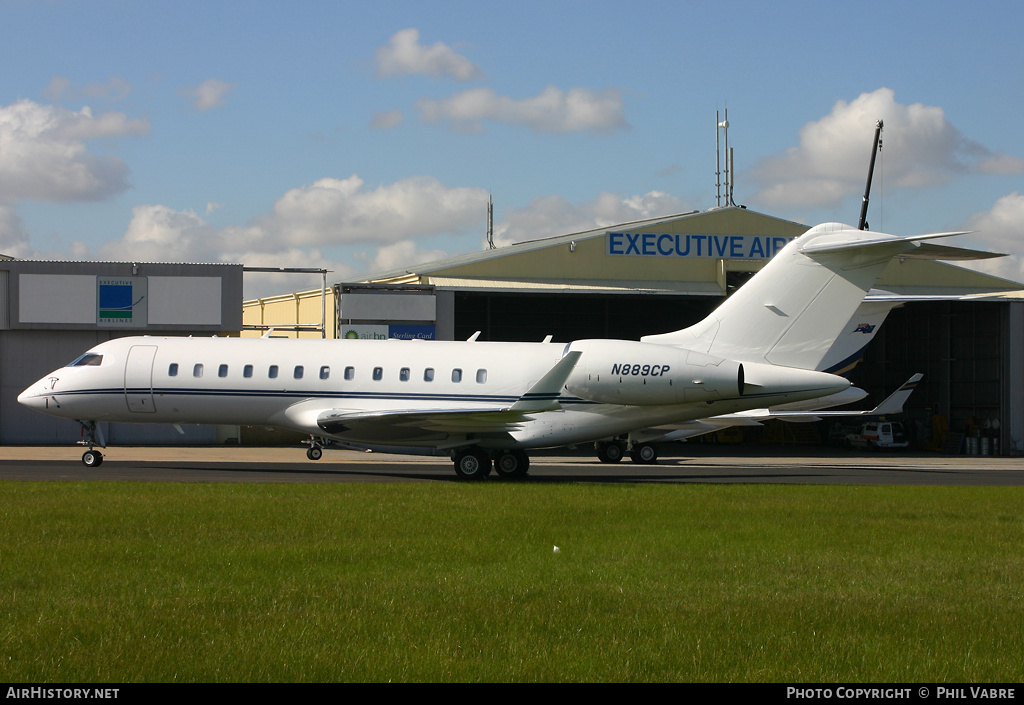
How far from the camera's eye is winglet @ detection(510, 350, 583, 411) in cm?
A: 1988

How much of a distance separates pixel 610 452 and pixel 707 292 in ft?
36.7

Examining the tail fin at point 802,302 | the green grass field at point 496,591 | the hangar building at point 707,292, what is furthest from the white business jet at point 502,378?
the hangar building at point 707,292

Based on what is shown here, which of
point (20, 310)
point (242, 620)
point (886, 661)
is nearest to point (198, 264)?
point (20, 310)

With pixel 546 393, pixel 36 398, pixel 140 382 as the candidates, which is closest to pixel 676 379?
pixel 546 393

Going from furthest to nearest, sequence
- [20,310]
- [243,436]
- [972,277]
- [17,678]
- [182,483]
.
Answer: [972,277]
[243,436]
[20,310]
[182,483]
[17,678]

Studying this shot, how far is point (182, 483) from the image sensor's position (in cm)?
1784

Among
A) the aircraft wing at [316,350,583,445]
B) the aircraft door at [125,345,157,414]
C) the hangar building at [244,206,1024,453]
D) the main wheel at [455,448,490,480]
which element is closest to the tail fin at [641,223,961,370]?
the aircraft wing at [316,350,583,445]

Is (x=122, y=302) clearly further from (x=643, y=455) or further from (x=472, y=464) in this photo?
(x=472, y=464)

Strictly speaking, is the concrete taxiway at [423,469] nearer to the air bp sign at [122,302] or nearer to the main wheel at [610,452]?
the main wheel at [610,452]

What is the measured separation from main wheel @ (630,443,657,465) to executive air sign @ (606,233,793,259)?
11306 millimetres

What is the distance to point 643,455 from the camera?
31.4 metres

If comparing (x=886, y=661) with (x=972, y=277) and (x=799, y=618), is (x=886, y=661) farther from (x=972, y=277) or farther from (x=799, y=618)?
(x=972, y=277)

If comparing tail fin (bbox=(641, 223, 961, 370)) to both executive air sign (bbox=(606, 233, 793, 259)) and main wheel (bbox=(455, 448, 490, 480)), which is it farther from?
executive air sign (bbox=(606, 233, 793, 259))

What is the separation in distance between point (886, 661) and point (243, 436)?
3509cm
